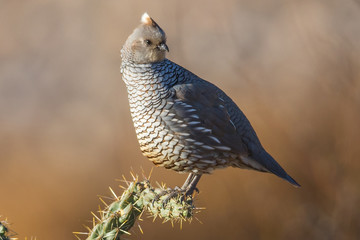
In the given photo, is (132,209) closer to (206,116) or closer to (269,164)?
(206,116)

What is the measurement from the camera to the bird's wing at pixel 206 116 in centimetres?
249

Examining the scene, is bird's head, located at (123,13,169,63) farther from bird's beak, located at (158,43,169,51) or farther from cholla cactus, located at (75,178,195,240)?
cholla cactus, located at (75,178,195,240)

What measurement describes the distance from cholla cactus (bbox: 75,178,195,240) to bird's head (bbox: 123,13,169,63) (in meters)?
0.66

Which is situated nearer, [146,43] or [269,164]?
[146,43]

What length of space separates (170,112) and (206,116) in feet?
0.76

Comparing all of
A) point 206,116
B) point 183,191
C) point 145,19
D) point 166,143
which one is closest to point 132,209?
point 166,143

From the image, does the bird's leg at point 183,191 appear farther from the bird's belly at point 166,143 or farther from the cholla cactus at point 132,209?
the bird's belly at point 166,143

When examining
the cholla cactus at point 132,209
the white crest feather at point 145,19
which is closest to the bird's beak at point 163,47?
the white crest feather at point 145,19

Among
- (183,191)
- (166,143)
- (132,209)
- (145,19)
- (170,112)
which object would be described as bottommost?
(132,209)

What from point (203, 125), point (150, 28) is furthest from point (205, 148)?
point (150, 28)

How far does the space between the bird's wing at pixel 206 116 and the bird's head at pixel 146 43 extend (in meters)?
0.21

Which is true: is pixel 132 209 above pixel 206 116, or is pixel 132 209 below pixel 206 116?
below

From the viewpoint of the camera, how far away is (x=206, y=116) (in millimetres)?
2592

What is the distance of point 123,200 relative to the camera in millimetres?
2076
